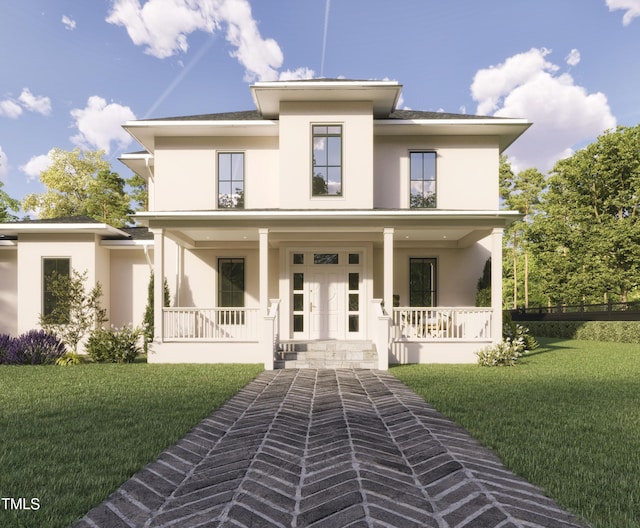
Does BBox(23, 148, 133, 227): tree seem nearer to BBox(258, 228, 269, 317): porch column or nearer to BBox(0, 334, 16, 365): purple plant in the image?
BBox(0, 334, 16, 365): purple plant

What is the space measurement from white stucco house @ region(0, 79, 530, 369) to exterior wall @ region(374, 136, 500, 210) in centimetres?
4

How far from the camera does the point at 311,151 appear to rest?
1137 cm

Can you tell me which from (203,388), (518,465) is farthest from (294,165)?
(518,465)

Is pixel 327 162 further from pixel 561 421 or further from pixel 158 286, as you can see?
pixel 561 421

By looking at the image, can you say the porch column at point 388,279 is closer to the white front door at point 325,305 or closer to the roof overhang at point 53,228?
the white front door at point 325,305

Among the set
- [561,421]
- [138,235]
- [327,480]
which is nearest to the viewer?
[327,480]

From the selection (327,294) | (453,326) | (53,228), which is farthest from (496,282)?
(53,228)

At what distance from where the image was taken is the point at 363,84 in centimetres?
1071

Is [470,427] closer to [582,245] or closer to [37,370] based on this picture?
[37,370]

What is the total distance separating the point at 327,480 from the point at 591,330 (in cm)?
1930

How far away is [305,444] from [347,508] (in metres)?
1.41

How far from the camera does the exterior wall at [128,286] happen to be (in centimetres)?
1326

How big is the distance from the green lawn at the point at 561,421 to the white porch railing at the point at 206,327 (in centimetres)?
400

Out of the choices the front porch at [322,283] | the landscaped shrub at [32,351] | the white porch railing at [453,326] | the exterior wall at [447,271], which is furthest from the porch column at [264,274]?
the landscaped shrub at [32,351]
